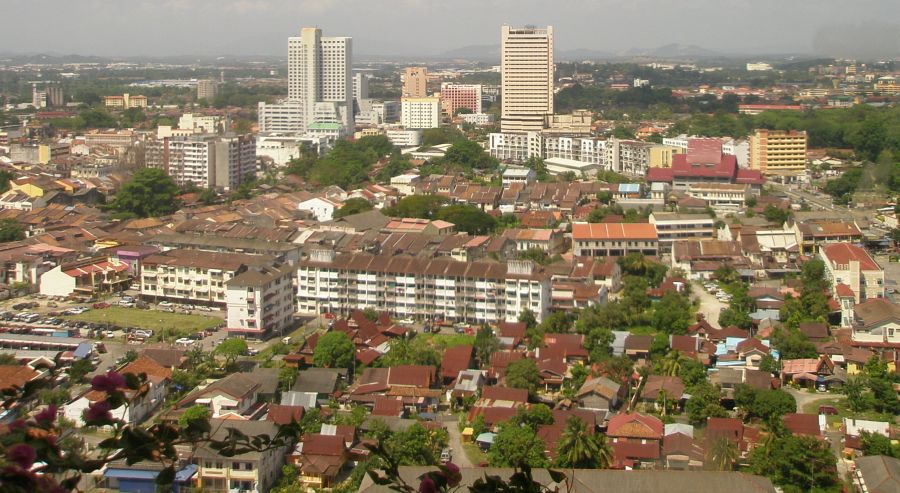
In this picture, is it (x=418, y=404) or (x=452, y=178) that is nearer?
(x=418, y=404)

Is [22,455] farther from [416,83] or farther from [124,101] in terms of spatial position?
[416,83]

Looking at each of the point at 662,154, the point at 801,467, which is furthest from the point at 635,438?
the point at 662,154

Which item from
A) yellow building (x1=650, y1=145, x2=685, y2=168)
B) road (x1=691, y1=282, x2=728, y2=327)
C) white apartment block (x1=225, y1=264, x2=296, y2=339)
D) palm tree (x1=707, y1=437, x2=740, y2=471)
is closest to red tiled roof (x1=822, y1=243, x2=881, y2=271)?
road (x1=691, y1=282, x2=728, y2=327)

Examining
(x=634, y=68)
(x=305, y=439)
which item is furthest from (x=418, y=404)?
(x=634, y=68)

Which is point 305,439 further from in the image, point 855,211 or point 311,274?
point 855,211

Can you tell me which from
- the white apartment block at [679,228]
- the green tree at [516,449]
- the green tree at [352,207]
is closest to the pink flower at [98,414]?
the green tree at [516,449]

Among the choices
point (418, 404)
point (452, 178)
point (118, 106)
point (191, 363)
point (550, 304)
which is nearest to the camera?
point (418, 404)

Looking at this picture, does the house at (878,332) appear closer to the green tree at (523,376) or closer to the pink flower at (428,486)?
the green tree at (523,376)
